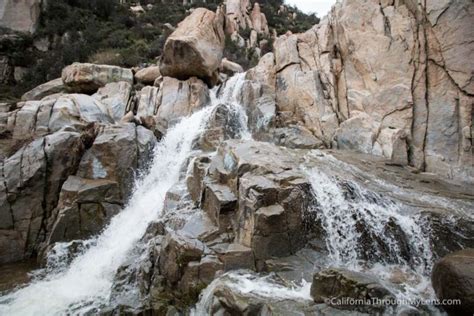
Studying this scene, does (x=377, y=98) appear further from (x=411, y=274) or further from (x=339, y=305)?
(x=339, y=305)

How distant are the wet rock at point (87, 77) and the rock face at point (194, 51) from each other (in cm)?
300

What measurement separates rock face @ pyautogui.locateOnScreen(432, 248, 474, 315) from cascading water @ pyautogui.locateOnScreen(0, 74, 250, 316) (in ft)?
20.5

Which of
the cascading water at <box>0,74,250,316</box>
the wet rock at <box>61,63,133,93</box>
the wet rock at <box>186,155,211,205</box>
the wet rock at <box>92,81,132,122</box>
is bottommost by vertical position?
the cascading water at <box>0,74,250,316</box>

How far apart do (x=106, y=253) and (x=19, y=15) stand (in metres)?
25.5

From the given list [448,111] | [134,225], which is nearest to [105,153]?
[134,225]

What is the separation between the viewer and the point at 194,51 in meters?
16.8

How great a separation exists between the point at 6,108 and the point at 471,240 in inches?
624

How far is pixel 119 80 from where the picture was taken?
741 inches

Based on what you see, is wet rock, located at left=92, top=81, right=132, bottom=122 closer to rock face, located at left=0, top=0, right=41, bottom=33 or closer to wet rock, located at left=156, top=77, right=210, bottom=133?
wet rock, located at left=156, top=77, right=210, bottom=133

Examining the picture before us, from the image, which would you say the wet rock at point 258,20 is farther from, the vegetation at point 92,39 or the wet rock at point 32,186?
the wet rock at point 32,186

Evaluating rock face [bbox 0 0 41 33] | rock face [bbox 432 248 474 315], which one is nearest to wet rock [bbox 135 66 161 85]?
rock face [bbox 0 0 41 33]

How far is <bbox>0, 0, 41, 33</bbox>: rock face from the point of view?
27.4m

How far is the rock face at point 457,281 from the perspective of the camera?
17.6 ft

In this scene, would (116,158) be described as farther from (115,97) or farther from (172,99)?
(115,97)
